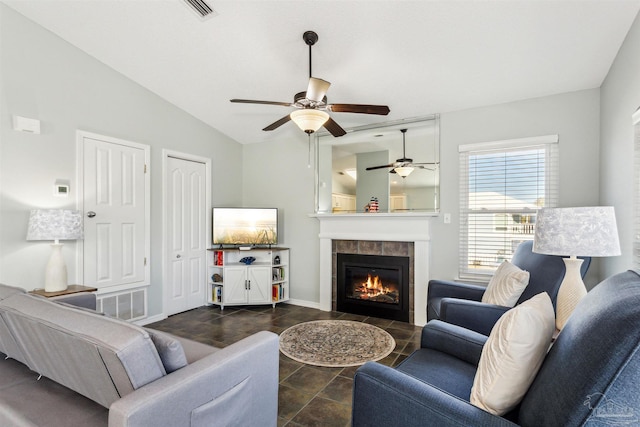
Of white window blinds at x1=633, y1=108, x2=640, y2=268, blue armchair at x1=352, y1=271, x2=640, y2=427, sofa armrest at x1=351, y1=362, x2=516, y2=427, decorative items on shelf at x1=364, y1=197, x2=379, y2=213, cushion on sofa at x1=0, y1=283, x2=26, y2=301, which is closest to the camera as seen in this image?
blue armchair at x1=352, y1=271, x2=640, y2=427

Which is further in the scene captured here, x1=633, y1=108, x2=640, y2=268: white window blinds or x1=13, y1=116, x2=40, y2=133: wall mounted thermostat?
x1=13, y1=116, x2=40, y2=133: wall mounted thermostat

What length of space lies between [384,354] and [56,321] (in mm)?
2528

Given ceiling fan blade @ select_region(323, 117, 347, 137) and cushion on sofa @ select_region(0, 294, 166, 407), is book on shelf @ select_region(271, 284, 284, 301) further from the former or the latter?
cushion on sofa @ select_region(0, 294, 166, 407)

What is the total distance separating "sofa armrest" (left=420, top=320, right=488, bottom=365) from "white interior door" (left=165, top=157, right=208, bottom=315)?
352cm

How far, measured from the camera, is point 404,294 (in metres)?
4.01

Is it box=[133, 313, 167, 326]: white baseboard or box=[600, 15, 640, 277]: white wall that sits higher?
box=[600, 15, 640, 277]: white wall

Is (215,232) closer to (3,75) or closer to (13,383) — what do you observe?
(3,75)

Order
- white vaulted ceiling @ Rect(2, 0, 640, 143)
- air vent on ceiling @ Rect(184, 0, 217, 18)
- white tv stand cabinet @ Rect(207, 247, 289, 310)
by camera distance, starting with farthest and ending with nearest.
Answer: white tv stand cabinet @ Rect(207, 247, 289, 310) < air vent on ceiling @ Rect(184, 0, 217, 18) < white vaulted ceiling @ Rect(2, 0, 640, 143)

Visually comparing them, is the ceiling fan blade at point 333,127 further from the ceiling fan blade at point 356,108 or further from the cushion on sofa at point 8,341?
the cushion on sofa at point 8,341

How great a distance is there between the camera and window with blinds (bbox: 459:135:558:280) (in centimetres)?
336

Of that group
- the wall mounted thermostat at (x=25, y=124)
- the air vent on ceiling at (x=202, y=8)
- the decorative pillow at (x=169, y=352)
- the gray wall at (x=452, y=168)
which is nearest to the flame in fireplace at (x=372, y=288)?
the gray wall at (x=452, y=168)

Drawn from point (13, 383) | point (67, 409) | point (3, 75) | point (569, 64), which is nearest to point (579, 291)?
point (569, 64)

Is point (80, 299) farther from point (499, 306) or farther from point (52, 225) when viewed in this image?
point (499, 306)

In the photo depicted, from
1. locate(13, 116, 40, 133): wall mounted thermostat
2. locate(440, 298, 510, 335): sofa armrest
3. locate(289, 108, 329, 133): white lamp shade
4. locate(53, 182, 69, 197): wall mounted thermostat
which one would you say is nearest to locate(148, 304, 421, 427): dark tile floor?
locate(440, 298, 510, 335): sofa armrest
